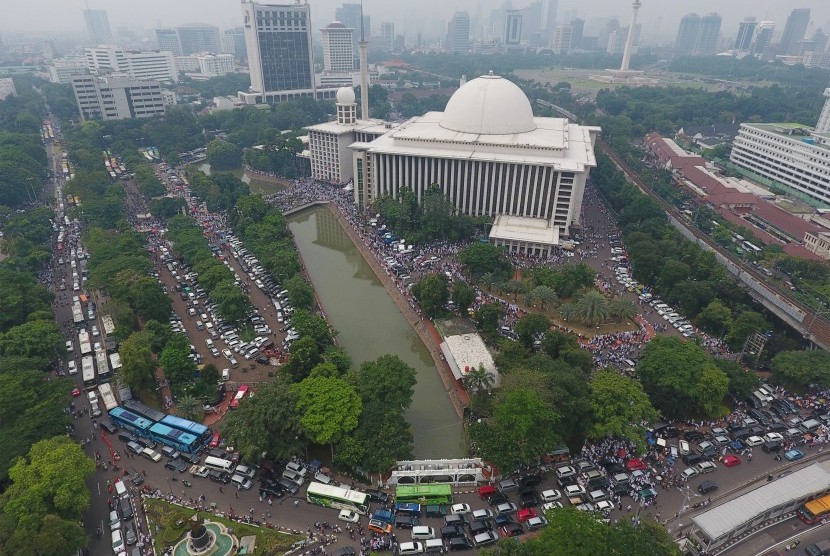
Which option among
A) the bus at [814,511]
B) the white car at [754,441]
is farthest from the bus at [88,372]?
the bus at [814,511]

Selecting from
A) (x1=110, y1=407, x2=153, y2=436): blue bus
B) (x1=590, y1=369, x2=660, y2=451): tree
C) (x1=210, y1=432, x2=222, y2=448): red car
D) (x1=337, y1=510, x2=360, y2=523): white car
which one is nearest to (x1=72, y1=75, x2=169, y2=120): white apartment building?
(x1=110, y1=407, x2=153, y2=436): blue bus

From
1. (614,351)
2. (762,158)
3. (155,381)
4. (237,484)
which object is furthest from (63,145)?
(762,158)

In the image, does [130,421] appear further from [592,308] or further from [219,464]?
[592,308]

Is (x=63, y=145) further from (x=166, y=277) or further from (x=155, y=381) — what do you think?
(x=155, y=381)

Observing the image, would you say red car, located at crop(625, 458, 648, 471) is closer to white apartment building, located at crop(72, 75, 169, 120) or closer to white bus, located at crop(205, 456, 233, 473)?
white bus, located at crop(205, 456, 233, 473)

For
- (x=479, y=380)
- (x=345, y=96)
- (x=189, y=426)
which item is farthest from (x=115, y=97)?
(x=479, y=380)

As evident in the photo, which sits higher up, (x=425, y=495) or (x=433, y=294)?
(x=433, y=294)
